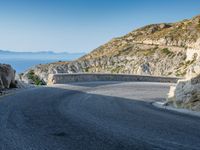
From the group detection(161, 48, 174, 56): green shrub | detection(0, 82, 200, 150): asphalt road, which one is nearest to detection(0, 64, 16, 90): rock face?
detection(0, 82, 200, 150): asphalt road

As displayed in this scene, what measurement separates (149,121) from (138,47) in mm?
134336

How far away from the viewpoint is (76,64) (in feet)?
522

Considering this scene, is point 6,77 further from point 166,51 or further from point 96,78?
point 166,51

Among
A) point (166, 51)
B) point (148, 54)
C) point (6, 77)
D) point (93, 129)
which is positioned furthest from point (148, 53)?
point (93, 129)

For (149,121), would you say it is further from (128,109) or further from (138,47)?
(138,47)

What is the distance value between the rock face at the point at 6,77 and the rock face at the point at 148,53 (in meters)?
73.8

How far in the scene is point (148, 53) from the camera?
13000cm

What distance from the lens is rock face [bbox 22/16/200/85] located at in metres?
115

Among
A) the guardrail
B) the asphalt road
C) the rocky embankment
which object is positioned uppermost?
the rocky embankment

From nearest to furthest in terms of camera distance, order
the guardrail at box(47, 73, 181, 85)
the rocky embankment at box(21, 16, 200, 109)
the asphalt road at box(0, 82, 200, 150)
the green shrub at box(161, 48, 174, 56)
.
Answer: the asphalt road at box(0, 82, 200, 150) < the guardrail at box(47, 73, 181, 85) < the rocky embankment at box(21, 16, 200, 109) < the green shrub at box(161, 48, 174, 56)

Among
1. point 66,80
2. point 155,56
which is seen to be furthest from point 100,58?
point 66,80

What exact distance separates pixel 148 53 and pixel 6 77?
364 feet

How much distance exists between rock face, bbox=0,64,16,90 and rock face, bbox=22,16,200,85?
2906 inches

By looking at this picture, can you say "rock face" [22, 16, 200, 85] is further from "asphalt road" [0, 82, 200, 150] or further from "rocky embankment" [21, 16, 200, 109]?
"asphalt road" [0, 82, 200, 150]
